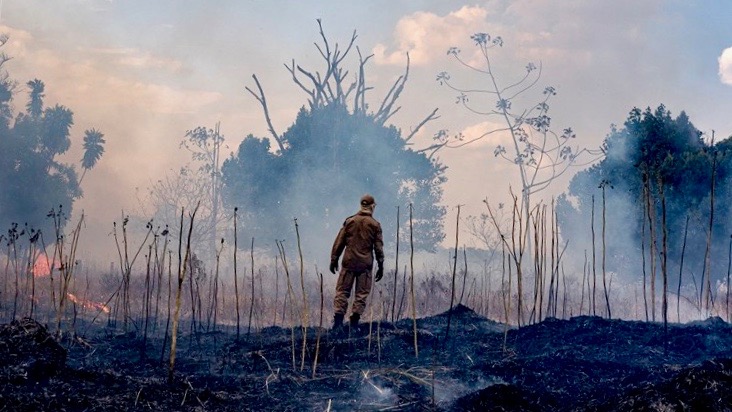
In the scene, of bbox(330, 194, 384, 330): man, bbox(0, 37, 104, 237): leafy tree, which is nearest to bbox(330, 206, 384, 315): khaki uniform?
bbox(330, 194, 384, 330): man

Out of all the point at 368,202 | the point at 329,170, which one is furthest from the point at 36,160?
the point at 368,202

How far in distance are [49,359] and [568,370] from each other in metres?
4.90

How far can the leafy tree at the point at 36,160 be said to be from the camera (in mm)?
22594

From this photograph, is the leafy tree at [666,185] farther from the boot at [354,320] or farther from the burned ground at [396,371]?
the boot at [354,320]

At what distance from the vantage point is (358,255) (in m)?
9.34

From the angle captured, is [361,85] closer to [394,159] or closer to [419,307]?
[394,159]

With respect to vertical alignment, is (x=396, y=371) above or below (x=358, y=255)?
below

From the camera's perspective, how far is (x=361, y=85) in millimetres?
24016

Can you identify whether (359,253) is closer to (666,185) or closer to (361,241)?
(361,241)

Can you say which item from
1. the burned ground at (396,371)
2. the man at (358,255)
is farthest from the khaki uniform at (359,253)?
the burned ground at (396,371)

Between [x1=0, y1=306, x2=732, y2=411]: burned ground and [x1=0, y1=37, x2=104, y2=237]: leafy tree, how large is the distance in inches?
606

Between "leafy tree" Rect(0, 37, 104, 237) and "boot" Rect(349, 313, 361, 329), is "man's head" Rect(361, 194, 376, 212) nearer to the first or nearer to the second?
"boot" Rect(349, 313, 361, 329)

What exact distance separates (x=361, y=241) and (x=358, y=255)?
0.65 feet

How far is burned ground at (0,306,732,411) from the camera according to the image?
5145 millimetres
